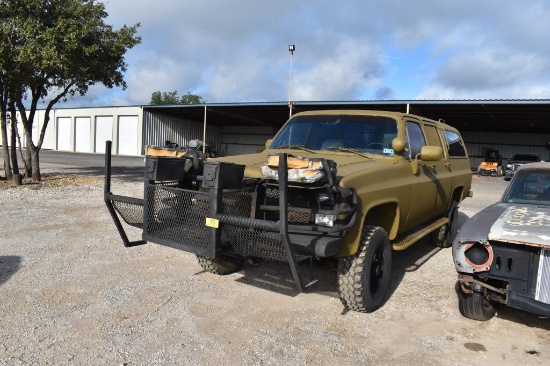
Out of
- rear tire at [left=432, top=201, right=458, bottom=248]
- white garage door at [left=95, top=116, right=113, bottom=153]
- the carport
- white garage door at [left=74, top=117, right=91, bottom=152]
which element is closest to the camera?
rear tire at [left=432, top=201, right=458, bottom=248]

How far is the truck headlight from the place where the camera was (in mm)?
3615

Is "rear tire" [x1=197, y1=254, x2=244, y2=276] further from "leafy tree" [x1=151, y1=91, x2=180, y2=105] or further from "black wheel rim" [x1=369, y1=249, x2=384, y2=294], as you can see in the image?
"leafy tree" [x1=151, y1=91, x2=180, y2=105]

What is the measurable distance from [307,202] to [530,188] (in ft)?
9.70

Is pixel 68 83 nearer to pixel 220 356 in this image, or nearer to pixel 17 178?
pixel 17 178

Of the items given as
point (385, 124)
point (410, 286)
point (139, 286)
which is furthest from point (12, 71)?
point (410, 286)

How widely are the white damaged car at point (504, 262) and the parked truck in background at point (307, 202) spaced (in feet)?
2.68

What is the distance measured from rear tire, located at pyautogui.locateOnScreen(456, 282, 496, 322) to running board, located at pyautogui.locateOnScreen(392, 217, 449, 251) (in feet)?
2.89

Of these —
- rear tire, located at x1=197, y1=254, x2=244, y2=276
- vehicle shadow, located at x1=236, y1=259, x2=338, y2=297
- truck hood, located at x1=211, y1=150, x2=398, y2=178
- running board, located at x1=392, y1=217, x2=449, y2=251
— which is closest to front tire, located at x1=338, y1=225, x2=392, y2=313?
vehicle shadow, located at x1=236, y1=259, x2=338, y2=297

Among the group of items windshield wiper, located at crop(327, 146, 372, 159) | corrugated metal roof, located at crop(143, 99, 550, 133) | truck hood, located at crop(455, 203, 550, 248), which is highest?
corrugated metal roof, located at crop(143, 99, 550, 133)

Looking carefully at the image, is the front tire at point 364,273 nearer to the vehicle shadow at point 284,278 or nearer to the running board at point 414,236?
the vehicle shadow at point 284,278

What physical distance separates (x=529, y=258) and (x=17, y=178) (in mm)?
13177

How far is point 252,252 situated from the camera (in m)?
3.72

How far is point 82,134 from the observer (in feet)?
142

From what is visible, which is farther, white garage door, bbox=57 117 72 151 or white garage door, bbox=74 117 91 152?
white garage door, bbox=57 117 72 151
